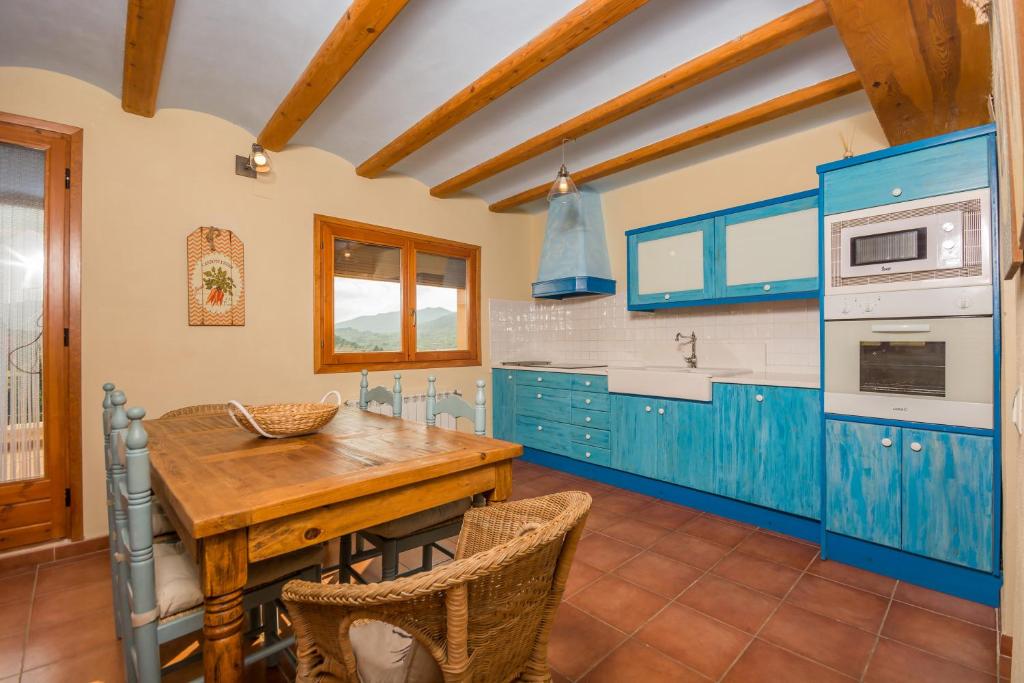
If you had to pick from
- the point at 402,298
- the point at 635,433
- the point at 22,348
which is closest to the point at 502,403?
the point at 402,298

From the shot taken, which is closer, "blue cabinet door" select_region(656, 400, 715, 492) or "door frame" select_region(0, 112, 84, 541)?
"door frame" select_region(0, 112, 84, 541)

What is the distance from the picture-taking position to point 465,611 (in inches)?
30.8

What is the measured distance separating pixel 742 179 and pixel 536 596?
3496 mm

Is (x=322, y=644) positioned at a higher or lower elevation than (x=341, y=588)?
lower

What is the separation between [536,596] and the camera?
0.94 meters

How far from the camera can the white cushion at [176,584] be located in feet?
3.96

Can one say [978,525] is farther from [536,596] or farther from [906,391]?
[536,596]

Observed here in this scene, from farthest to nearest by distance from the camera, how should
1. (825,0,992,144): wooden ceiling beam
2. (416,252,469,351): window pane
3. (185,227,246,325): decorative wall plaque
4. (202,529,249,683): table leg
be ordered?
(416,252,469,351): window pane → (185,227,246,325): decorative wall plaque → (825,0,992,144): wooden ceiling beam → (202,529,249,683): table leg

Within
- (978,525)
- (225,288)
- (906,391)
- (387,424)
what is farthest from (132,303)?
(978,525)

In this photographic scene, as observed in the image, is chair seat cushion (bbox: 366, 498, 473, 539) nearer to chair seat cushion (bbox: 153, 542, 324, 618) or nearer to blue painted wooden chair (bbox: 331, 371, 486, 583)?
blue painted wooden chair (bbox: 331, 371, 486, 583)

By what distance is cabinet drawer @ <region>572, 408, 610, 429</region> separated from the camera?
146 inches

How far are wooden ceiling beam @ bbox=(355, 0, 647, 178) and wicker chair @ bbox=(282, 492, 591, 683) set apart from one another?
1.95 m

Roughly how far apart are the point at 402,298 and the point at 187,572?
297 centimetres

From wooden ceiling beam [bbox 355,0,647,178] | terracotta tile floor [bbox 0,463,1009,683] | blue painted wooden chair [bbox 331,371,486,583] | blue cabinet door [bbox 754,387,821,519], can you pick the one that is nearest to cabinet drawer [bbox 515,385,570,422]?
terracotta tile floor [bbox 0,463,1009,683]
